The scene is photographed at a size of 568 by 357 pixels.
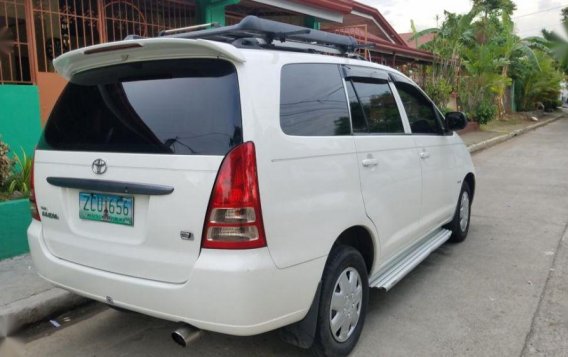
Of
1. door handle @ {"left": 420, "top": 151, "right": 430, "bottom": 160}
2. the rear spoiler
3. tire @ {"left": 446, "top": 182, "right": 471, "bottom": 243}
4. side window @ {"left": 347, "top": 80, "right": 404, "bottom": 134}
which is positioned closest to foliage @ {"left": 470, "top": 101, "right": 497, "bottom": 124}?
tire @ {"left": 446, "top": 182, "right": 471, "bottom": 243}

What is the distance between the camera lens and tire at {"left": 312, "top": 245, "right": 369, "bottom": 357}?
2895mm

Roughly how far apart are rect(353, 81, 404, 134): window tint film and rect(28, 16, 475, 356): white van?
5cm

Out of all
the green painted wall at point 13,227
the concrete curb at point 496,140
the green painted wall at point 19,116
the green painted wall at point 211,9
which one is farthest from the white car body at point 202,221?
the concrete curb at point 496,140

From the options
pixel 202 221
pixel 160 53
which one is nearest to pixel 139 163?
pixel 202 221

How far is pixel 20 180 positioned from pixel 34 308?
6.40 ft

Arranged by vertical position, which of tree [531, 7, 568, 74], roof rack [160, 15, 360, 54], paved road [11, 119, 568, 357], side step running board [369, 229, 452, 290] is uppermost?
tree [531, 7, 568, 74]

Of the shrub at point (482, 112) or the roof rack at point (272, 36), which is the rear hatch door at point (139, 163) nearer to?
the roof rack at point (272, 36)

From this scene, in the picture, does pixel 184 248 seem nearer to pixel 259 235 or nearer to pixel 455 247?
pixel 259 235

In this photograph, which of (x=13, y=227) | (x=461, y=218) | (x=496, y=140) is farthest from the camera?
(x=496, y=140)

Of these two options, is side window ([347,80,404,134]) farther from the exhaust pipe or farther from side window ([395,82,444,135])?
the exhaust pipe

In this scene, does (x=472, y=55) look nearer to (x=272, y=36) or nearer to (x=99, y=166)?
(x=272, y=36)

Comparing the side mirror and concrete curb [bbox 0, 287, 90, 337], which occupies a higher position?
the side mirror

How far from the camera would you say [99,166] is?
2.73 meters

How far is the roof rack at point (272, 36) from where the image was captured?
117 inches
